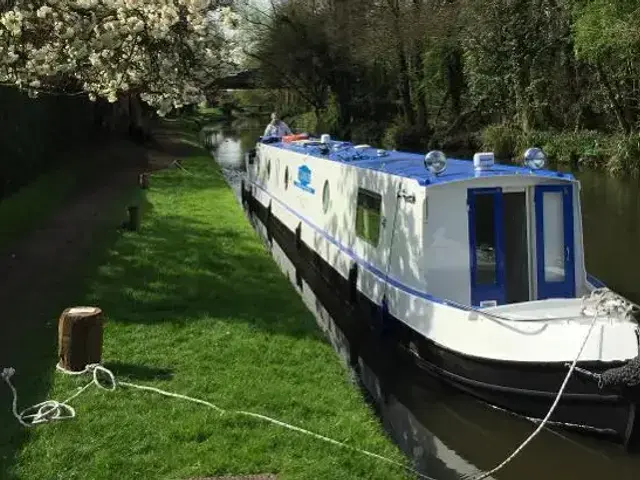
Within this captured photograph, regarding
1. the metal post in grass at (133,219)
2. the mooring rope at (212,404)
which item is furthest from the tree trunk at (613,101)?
the mooring rope at (212,404)

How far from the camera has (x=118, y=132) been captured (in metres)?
32.8

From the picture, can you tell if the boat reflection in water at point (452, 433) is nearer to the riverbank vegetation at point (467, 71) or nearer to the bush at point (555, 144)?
the riverbank vegetation at point (467, 71)

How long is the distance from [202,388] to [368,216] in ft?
14.7

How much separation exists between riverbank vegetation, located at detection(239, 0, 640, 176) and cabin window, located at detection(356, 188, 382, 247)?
44.6 feet

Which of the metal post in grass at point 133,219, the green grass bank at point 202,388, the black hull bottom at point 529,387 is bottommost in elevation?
the black hull bottom at point 529,387

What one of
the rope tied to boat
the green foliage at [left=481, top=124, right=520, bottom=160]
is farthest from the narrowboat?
the green foliage at [left=481, top=124, right=520, bottom=160]

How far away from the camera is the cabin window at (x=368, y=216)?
32.2ft

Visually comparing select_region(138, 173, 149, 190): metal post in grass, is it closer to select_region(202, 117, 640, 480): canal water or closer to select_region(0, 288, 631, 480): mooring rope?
select_region(202, 117, 640, 480): canal water

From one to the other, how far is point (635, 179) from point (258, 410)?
18942mm

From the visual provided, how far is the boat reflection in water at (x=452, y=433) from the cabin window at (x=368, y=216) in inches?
50.4

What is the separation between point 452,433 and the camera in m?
7.30

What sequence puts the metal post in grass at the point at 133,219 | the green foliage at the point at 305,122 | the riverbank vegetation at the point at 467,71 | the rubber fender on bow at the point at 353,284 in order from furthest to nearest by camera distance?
the green foliage at the point at 305,122, the riverbank vegetation at the point at 467,71, the metal post in grass at the point at 133,219, the rubber fender on bow at the point at 353,284

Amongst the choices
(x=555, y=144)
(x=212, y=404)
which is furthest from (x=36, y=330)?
(x=555, y=144)

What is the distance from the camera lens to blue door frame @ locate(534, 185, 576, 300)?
8273 millimetres
